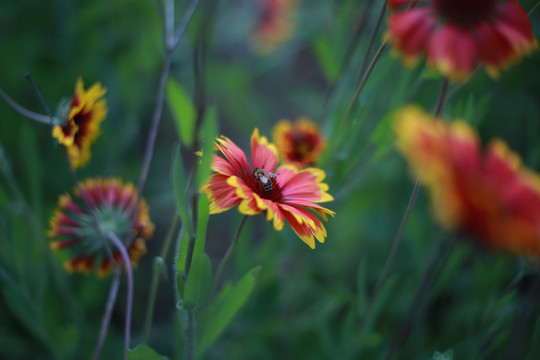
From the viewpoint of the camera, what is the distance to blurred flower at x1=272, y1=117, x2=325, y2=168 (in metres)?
0.83

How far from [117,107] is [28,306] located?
0.67 meters

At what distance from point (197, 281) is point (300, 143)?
20.6 inches

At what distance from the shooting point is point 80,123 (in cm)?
63

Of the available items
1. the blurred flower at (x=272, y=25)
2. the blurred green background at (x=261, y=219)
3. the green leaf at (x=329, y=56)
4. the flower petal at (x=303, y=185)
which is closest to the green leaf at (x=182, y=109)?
the flower petal at (x=303, y=185)

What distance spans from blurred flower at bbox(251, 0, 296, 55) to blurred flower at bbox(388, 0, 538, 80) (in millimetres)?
1449

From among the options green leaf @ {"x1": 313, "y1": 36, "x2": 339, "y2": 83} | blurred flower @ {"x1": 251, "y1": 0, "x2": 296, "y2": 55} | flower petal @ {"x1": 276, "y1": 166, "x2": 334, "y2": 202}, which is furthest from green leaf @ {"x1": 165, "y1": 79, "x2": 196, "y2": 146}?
blurred flower @ {"x1": 251, "y1": 0, "x2": 296, "y2": 55}

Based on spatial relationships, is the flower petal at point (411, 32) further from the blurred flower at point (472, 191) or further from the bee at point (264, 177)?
the bee at point (264, 177)

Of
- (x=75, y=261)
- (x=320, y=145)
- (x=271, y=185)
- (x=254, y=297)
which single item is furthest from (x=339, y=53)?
(x=75, y=261)

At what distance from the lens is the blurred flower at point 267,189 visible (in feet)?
1.44

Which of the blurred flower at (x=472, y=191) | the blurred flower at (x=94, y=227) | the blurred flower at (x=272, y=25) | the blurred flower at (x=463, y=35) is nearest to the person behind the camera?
the blurred flower at (x=472, y=191)

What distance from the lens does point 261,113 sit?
158cm

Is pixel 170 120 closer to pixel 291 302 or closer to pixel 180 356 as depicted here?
pixel 291 302

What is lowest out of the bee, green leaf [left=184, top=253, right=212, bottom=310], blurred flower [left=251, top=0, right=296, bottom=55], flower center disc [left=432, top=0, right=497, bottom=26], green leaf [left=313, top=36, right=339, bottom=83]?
green leaf [left=184, top=253, right=212, bottom=310]

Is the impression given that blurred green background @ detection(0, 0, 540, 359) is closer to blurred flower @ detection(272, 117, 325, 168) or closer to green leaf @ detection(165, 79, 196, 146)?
blurred flower @ detection(272, 117, 325, 168)
